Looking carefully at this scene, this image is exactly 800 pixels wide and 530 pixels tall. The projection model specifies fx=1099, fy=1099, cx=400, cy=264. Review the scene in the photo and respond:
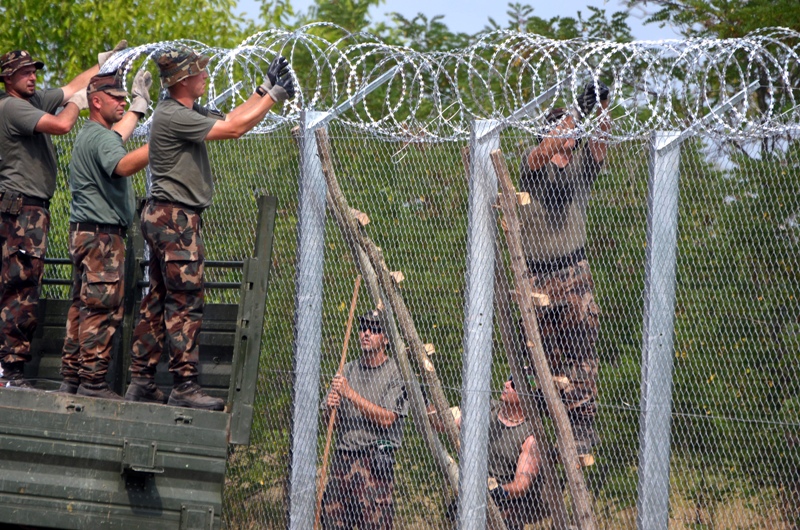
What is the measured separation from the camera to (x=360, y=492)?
6418 millimetres

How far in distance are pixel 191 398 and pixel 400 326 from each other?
160 cm

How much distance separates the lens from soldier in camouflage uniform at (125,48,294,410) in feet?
16.8

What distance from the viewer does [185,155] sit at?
5.38 metres

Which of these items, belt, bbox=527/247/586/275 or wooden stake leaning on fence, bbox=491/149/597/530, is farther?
belt, bbox=527/247/586/275

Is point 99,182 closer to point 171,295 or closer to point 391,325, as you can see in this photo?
point 171,295

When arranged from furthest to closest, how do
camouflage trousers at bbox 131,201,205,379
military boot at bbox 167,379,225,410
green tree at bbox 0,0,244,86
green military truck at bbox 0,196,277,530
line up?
1. green tree at bbox 0,0,244,86
2. camouflage trousers at bbox 131,201,205,379
3. military boot at bbox 167,379,225,410
4. green military truck at bbox 0,196,277,530

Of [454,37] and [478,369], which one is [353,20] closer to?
[454,37]

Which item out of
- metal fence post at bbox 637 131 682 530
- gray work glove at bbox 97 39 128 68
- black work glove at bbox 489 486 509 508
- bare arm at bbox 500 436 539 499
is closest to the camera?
metal fence post at bbox 637 131 682 530

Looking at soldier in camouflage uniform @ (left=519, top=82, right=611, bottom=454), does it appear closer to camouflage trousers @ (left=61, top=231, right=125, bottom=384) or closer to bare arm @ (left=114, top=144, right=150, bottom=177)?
bare arm @ (left=114, top=144, right=150, bottom=177)

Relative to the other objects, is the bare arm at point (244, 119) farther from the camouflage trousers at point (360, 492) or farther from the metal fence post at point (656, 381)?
the camouflage trousers at point (360, 492)

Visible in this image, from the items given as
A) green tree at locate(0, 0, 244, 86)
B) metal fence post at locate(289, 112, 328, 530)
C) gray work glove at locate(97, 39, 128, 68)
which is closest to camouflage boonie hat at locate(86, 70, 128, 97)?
gray work glove at locate(97, 39, 128, 68)

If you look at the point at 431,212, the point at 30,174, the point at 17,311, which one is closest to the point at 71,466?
the point at 17,311

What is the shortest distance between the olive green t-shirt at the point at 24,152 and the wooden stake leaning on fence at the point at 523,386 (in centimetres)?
231

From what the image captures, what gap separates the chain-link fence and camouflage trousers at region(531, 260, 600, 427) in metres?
0.01
